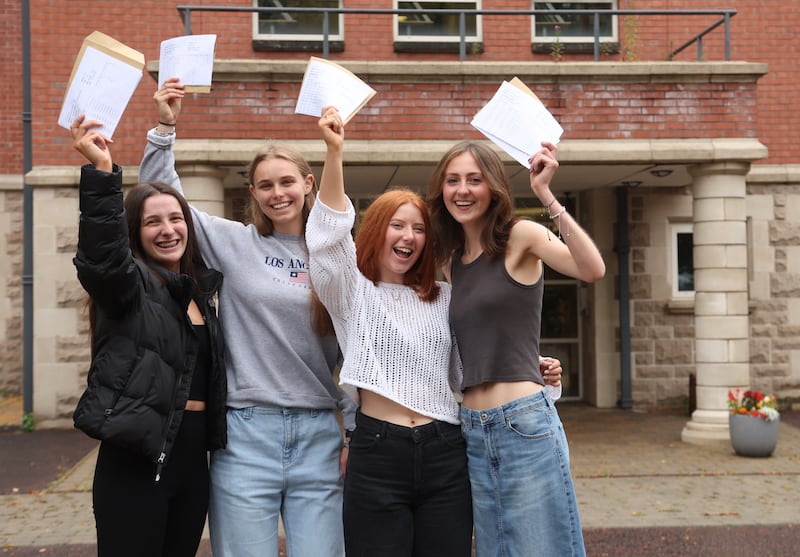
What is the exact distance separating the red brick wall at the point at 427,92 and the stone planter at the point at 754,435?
3.03 metres

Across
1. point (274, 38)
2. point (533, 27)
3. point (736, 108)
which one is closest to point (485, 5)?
point (533, 27)

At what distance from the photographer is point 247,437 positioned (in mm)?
2904

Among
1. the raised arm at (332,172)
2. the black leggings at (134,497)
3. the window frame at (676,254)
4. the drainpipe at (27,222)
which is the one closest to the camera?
the black leggings at (134,497)

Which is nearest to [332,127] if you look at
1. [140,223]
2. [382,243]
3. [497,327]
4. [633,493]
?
[382,243]

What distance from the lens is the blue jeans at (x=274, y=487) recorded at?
2.86 metres

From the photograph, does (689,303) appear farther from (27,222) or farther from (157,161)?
(157,161)

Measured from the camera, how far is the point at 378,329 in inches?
114

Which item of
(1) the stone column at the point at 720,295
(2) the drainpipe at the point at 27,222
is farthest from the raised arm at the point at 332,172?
(2) the drainpipe at the point at 27,222

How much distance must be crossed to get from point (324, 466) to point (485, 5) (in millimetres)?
8874

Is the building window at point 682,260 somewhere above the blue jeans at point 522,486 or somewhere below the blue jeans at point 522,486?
above

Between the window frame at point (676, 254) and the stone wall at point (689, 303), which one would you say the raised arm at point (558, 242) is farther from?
the window frame at point (676, 254)

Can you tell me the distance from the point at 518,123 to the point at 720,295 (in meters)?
6.79

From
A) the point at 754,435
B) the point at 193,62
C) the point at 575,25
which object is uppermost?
the point at 575,25

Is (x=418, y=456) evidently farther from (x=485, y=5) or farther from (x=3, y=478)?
(x=485, y=5)
